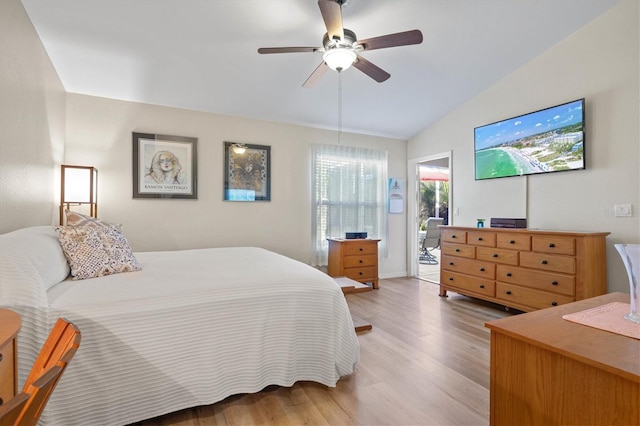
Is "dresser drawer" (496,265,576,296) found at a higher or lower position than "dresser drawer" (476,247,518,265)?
lower

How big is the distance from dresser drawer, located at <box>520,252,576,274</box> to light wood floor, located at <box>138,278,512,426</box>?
2.56ft

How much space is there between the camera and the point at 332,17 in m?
1.93

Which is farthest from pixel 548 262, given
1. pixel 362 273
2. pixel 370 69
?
pixel 370 69

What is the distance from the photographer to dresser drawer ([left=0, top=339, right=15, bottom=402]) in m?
0.88

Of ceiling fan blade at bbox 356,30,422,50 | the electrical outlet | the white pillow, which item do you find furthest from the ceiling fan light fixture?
the electrical outlet

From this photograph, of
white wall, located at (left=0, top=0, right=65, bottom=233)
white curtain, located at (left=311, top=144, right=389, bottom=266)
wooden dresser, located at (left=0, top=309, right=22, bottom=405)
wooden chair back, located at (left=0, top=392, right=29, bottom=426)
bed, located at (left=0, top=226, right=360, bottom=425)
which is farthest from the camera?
white curtain, located at (left=311, top=144, right=389, bottom=266)

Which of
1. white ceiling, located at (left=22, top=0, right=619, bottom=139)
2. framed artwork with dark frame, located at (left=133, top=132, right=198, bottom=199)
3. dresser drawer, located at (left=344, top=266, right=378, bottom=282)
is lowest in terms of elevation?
dresser drawer, located at (left=344, top=266, right=378, bottom=282)

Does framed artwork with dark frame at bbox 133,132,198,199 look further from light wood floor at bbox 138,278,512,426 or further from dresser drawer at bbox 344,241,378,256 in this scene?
light wood floor at bbox 138,278,512,426

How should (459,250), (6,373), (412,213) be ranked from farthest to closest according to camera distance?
(412,213) < (459,250) < (6,373)

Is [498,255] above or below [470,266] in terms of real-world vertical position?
above

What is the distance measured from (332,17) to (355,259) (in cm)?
313

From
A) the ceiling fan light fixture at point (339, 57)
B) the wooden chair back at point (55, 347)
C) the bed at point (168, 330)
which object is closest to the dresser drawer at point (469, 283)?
the bed at point (168, 330)

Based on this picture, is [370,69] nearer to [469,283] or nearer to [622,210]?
[622,210]

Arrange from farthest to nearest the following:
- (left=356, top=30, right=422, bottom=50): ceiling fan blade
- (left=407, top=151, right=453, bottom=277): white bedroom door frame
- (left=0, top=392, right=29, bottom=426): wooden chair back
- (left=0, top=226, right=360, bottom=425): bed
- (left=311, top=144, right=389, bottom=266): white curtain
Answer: (left=407, top=151, right=453, bottom=277): white bedroom door frame
(left=311, top=144, right=389, bottom=266): white curtain
(left=356, top=30, right=422, bottom=50): ceiling fan blade
(left=0, top=226, right=360, bottom=425): bed
(left=0, top=392, right=29, bottom=426): wooden chair back
